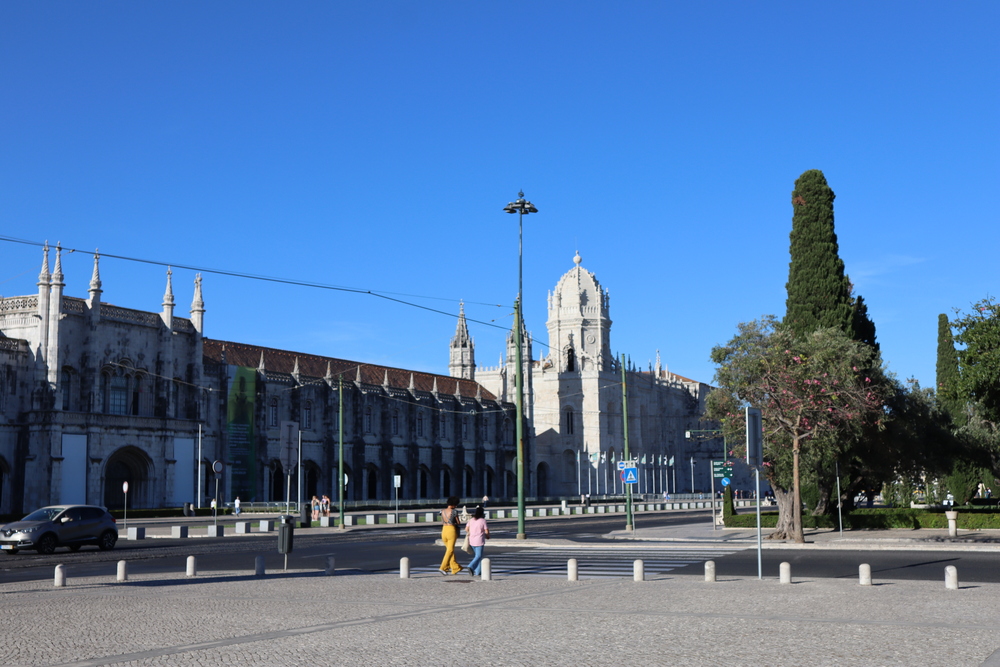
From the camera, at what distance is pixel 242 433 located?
7056cm

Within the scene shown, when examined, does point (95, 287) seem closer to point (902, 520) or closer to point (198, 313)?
point (198, 313)

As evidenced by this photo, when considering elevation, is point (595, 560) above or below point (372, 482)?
above

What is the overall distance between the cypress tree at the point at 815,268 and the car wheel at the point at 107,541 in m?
24.8

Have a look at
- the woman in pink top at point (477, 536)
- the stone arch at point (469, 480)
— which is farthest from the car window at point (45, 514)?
the stone arch at point (469, 480)

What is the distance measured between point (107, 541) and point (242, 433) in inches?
1533

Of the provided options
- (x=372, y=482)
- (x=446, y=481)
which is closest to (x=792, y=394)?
(x=372, y=482)

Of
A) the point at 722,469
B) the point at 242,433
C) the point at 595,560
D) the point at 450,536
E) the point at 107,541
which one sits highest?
the point at 242,433

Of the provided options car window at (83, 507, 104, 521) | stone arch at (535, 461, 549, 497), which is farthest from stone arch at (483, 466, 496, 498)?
car window at (83, 507, 104, 521)

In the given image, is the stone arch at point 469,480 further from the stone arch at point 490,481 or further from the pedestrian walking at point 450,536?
the pedestrian walking at point 450,536

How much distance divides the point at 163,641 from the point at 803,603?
889 cm

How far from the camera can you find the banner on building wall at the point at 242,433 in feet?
229

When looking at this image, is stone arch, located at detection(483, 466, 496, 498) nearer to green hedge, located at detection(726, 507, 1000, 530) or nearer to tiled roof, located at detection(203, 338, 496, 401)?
tiled roof, located at detection(203, 338, 496, 401)

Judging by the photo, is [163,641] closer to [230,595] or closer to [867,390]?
[230,595]

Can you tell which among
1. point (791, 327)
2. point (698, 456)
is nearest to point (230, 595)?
point (791, 327)
